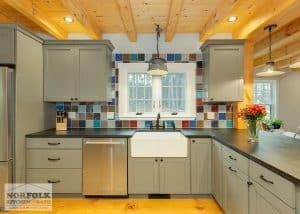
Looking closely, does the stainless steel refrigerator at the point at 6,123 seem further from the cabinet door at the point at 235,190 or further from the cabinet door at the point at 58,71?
the cabinet door at the point at 235,190

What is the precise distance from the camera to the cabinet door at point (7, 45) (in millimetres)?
2727

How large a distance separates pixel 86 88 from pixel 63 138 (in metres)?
0.81

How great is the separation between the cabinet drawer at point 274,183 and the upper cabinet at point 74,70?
2.32 m

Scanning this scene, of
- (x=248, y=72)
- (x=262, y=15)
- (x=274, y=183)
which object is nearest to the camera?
(x=274, y=183)

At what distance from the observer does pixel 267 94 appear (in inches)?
296

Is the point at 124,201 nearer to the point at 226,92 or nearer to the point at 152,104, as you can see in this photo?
the point at 152,104

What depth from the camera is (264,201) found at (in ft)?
5.22

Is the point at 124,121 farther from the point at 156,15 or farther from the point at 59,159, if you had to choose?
the point at 156,15

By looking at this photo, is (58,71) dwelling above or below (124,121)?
above

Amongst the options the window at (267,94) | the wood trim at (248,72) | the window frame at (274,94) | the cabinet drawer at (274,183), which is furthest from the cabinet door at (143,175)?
the window frame at (274,94)

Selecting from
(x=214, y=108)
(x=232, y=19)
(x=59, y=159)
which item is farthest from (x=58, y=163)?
(x=232, y=19)

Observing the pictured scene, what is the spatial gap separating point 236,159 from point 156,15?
82.1 inches

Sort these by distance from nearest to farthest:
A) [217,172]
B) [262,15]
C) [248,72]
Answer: [217,172], [262,15], [248,72]

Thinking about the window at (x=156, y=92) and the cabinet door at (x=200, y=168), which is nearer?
the cabinet door at (x=200, y=168)
